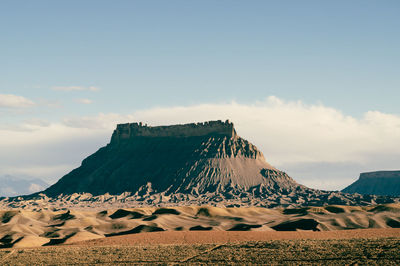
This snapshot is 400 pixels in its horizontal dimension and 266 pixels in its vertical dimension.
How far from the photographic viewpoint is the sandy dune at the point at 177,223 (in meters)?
79.2

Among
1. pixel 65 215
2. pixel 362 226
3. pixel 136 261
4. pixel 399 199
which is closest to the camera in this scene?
pixel 136 261

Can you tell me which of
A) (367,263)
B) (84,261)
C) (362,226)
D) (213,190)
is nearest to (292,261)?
(367,263)

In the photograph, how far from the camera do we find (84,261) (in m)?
48.4

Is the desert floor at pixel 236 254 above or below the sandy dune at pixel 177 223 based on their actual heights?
below

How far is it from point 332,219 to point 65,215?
6692 cm

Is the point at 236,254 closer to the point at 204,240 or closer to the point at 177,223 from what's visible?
the point at 204,240

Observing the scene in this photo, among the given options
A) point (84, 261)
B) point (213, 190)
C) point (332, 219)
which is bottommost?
point (84, 261)

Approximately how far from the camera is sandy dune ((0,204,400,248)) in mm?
79150

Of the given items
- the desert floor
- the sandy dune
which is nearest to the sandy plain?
the desert floor

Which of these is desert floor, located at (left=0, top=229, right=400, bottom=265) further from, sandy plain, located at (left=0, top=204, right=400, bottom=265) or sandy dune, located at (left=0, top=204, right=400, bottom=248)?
sandy dune, located at (left=0, top=204, right=400, bottom=248)

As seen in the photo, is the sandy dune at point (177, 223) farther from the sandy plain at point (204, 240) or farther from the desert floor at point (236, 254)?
the desert floor at point (236, 254)

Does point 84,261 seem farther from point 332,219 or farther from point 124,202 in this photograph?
point 124,202

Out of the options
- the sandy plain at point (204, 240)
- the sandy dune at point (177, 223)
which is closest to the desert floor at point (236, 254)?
the sandy plain at point (204, 240)

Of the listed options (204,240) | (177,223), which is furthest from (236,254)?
(177,223)
